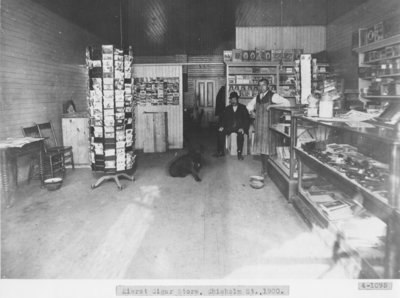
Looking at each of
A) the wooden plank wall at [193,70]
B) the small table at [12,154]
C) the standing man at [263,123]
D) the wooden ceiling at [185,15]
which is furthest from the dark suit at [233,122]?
the wooden plank wall at [193,70]

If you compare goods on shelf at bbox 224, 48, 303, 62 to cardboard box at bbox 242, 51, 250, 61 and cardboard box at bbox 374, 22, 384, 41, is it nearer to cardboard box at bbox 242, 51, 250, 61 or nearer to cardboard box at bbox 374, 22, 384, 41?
cardboard box at bbox 242, 51, 250, 61

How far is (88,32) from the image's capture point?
9047mm

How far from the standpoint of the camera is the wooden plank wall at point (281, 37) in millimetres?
10164

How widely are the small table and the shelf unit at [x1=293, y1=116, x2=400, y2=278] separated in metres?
3.54

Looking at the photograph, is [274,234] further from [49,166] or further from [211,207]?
[49,166]

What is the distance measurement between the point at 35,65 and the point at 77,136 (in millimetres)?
1433

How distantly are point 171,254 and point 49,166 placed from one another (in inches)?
153

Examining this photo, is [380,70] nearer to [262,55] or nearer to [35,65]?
[262,55]

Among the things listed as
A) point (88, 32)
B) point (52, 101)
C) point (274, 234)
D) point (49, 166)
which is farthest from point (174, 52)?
point (274, 234)

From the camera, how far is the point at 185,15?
895 cm

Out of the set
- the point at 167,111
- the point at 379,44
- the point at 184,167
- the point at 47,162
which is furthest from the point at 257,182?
the point at 167,111

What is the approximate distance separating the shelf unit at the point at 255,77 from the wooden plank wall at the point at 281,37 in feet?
3.33

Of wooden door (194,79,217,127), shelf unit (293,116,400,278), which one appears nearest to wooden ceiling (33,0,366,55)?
wooden door (194,79,217,127)

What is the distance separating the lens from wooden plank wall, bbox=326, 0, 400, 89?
7091mm
